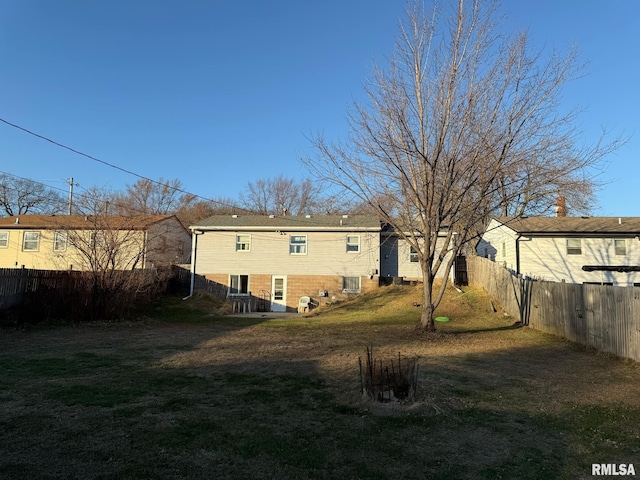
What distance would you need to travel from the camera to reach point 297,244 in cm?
2475

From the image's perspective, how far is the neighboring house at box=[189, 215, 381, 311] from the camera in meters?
24.1

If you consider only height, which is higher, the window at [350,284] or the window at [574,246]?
the window at [574,246]

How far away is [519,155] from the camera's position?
38.0ft

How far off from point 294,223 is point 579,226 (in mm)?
15424

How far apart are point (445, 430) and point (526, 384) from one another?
2.96 m

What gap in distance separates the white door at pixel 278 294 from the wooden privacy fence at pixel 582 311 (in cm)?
1174

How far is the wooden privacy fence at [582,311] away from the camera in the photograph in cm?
880

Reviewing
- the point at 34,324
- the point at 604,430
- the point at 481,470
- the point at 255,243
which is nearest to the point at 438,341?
the point at 604,430

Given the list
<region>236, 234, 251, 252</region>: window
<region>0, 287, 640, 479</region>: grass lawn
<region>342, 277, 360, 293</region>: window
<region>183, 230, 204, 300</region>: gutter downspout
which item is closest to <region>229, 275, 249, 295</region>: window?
<region>236, 234, 251, 252</region>: window

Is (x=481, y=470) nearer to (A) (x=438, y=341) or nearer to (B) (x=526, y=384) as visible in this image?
(B) (x=526, y=384)

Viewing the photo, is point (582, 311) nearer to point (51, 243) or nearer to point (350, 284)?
point (350, 284)

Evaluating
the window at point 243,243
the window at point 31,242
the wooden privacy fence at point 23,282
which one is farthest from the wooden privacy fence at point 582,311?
the window at point 31,242

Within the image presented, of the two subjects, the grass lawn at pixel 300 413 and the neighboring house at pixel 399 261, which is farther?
the neighboring house at pixel 399 261

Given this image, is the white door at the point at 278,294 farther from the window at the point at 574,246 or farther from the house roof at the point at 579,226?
the window at the point at 574,246
